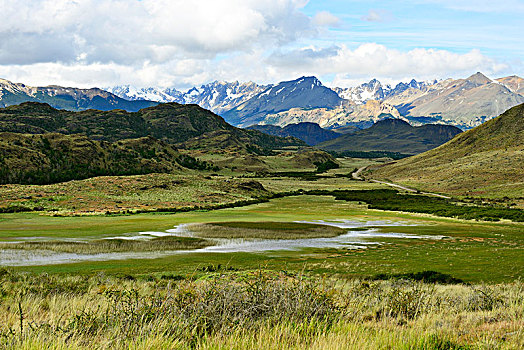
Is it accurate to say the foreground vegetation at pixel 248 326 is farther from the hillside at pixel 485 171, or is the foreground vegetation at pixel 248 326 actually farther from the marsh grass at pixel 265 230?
the hillside at pixel 485 171

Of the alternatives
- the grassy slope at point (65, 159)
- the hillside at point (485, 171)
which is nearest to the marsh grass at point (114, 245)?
the hillside at point (485, 171)

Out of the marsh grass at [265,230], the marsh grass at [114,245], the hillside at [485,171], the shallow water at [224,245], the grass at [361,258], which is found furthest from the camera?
the hillside at [485,171]

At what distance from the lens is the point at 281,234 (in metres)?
48.4

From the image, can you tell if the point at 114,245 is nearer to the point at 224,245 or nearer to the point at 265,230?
the point at 224,245

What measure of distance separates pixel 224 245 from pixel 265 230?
12.2m

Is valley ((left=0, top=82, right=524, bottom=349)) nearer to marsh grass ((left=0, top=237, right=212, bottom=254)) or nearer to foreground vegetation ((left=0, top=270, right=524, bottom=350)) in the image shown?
foreground vegetation ((left=0, top=270, right=524, bottom=350))

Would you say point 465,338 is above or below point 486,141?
below

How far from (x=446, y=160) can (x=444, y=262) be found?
186620 millimetres

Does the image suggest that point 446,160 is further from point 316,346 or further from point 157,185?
point 316,346

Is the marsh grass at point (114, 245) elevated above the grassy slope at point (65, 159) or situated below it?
below

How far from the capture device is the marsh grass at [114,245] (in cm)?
3359

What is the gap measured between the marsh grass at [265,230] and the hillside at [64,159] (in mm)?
96055

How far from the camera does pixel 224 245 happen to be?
40062 millimetres

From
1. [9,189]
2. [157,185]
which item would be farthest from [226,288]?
[157,185]
